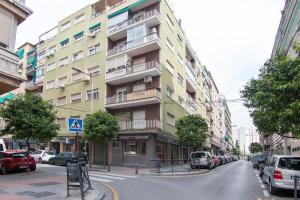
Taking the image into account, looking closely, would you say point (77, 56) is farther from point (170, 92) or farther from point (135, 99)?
point (170, 92)

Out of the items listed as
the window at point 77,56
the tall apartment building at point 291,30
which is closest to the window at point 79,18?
the window at point 77,56

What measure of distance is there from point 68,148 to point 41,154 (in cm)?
545

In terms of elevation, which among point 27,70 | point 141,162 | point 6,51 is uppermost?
point 27,70

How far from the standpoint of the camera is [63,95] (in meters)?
38.9

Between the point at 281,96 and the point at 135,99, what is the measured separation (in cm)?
1929

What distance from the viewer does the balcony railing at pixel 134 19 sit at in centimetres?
3109

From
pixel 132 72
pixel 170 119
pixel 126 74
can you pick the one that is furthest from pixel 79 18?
pixel 170 119

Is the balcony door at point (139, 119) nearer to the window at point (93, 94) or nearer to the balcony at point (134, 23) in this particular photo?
the window at point (93, 94)

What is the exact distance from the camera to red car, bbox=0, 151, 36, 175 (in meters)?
Answer: 19.2

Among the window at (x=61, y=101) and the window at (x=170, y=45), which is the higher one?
the window at (x=170, y=45)

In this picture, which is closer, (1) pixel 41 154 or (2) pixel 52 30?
(1) pixel 41 154

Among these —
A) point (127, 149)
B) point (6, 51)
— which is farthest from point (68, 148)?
point (6, 51)

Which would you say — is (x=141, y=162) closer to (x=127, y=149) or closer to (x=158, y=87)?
(x=127, y=149)

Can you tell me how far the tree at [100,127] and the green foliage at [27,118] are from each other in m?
5.09
